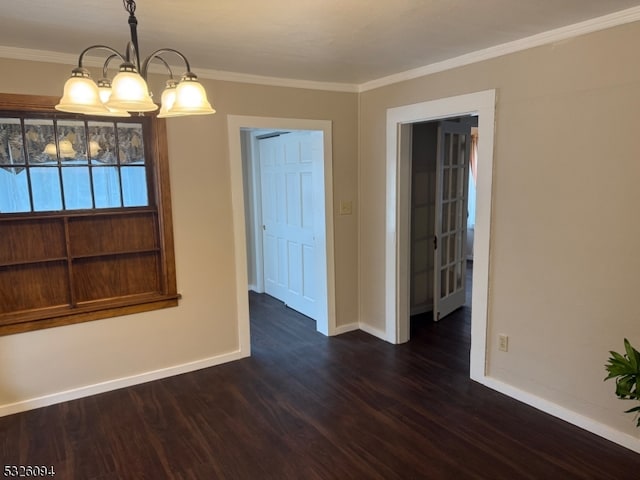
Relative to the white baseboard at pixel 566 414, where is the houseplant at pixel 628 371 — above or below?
above

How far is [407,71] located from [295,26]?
1372 mm

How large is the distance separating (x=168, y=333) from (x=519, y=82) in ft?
9.93

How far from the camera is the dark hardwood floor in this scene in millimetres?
2311

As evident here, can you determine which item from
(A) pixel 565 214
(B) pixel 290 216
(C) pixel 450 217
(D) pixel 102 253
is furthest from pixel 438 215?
(D) pixel 102 253

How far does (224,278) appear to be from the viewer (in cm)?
352

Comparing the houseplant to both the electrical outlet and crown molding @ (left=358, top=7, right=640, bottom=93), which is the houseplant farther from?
crown molding @ (left=358, top=7, right=640, bottom=93)

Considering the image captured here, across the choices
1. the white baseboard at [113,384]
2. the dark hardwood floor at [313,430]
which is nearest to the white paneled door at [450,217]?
the dark hardwood floor at [313,430]

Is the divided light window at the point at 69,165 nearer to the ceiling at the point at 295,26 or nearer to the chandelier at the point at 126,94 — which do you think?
the ceiling at the point at 295,26

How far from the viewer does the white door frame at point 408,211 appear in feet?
9.64

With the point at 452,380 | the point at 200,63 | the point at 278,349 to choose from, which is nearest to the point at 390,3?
the point at 200,63

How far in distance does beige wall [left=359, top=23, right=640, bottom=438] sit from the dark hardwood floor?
1.23 ft

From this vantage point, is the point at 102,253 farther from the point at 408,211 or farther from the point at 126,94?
the point at 408,211

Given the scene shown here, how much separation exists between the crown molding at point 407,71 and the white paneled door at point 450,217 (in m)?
0.92

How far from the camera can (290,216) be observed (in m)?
4.81
